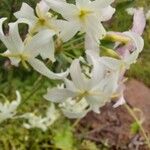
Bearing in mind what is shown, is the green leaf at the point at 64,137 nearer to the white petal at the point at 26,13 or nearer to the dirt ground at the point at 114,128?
the dirt ground at the point at 114,128

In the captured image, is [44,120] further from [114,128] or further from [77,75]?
[77,75]

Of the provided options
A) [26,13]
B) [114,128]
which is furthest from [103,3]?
[114,128]

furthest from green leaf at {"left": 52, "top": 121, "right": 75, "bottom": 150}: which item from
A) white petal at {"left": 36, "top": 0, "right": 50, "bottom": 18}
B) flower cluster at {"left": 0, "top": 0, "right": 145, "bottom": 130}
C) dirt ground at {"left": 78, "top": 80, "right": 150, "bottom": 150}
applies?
white petal at {"left": 36, "top": 0, "right": 50, "bottom": 18}

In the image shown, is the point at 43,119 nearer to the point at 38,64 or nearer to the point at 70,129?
the point at 70,129

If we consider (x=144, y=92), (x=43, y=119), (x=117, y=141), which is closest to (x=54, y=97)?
(x=43, y=119)

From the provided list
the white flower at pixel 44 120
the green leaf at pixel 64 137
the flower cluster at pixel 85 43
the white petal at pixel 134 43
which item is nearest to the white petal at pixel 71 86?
the flower cluster at pixel 85 43

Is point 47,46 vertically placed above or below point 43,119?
above
